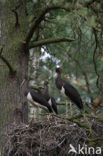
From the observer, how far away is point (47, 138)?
7.74 m

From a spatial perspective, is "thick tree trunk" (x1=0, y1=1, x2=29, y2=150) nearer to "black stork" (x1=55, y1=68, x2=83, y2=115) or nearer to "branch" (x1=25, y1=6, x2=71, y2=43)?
"branch" (x1=25, y1=6, x2=71, y2=43)

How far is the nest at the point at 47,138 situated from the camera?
7645 millimetres

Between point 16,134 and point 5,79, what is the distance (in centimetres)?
157

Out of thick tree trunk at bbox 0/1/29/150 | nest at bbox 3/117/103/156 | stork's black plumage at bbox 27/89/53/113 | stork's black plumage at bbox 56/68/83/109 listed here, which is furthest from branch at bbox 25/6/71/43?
nest at bbox 3/117/103/156

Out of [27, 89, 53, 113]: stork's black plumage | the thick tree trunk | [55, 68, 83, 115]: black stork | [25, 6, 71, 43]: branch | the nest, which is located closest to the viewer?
the nest

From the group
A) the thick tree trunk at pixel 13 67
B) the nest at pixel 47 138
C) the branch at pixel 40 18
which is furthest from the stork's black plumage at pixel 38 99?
the nest at pixel 47 138

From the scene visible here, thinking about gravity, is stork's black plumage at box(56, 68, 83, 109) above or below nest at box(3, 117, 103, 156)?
above

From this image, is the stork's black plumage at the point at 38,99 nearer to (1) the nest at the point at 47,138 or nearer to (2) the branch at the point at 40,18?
(2) the branch at the point at 40,18

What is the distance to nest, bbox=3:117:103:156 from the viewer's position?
25.1ft

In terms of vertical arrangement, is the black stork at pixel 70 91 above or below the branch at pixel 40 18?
below

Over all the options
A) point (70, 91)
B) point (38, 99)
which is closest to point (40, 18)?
point (38, 99)

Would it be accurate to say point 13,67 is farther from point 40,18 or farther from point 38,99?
point 40,18

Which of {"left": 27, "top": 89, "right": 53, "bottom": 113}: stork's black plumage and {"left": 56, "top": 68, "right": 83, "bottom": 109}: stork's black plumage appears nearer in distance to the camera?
{"left": 27, "top": 89, "right": 53, "bottom": 113}: stork's black plumage

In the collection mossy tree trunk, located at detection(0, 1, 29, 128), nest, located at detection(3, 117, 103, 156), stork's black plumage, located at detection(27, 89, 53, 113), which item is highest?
mossy tree trunk, located at detection(0, 1, 29, 128)
